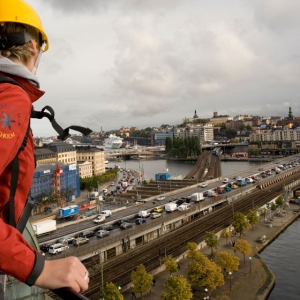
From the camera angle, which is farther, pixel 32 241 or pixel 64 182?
pixel 64 182

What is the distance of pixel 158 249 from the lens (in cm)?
705

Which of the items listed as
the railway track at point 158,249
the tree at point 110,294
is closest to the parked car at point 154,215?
the railway track at point 158,249

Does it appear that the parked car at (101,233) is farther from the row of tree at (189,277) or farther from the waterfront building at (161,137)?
the waterfront building at (161,137)

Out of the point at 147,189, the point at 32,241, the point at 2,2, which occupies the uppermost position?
the point at 2,2

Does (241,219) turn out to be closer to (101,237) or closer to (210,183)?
(101,237)

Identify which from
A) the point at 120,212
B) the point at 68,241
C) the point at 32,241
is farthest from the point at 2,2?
the point at 120,212

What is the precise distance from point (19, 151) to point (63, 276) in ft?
0.64

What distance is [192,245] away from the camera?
20.7 feet

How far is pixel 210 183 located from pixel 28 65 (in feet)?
51.4

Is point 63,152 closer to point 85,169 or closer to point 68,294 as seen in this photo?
point 85,169

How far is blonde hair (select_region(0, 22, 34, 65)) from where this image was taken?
21.3 inches

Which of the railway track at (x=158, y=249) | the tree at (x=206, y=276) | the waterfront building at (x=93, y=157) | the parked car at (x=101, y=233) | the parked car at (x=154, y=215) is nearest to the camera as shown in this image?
the tree at (x=206, y=276)

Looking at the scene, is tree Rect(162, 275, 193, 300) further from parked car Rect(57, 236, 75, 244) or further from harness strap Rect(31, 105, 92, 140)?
harness strap Rect(31, 105, 92, 140)

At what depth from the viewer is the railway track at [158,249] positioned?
576 cm
